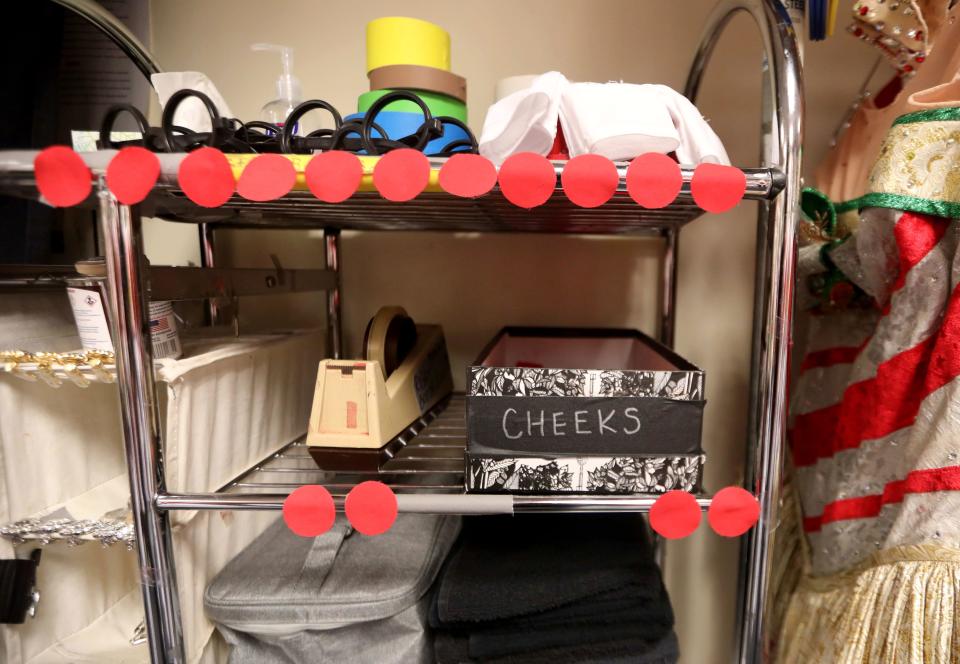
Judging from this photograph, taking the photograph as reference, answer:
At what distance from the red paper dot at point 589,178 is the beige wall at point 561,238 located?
19.2 inches

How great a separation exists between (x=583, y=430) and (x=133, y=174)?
0.48 metres

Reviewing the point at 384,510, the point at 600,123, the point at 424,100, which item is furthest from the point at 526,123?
the point at 384,510

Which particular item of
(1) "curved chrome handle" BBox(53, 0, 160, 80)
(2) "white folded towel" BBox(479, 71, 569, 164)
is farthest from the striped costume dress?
(1) "curved chrome handle" BBox(53, 0, 160, 80)

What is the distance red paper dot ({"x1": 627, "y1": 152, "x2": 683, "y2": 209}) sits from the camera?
1.49ft

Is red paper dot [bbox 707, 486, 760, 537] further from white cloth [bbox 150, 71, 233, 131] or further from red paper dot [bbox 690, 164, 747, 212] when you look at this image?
white cloth [bbox 150, 71, 233, 131]

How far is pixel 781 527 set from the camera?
2.67ft

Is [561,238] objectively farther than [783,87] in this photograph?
Yes

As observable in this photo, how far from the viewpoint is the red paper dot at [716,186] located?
46 cm

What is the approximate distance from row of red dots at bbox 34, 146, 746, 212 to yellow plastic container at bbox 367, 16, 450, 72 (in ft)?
0.77

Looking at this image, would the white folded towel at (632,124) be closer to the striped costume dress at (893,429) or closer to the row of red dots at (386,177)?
the row of red dots at (386,177)

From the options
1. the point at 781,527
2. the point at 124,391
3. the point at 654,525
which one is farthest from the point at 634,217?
the point at 124,391

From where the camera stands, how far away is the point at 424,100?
0.60m

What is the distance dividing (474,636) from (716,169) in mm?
570

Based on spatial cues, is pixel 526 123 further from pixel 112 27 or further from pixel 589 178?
pixel 112 27
